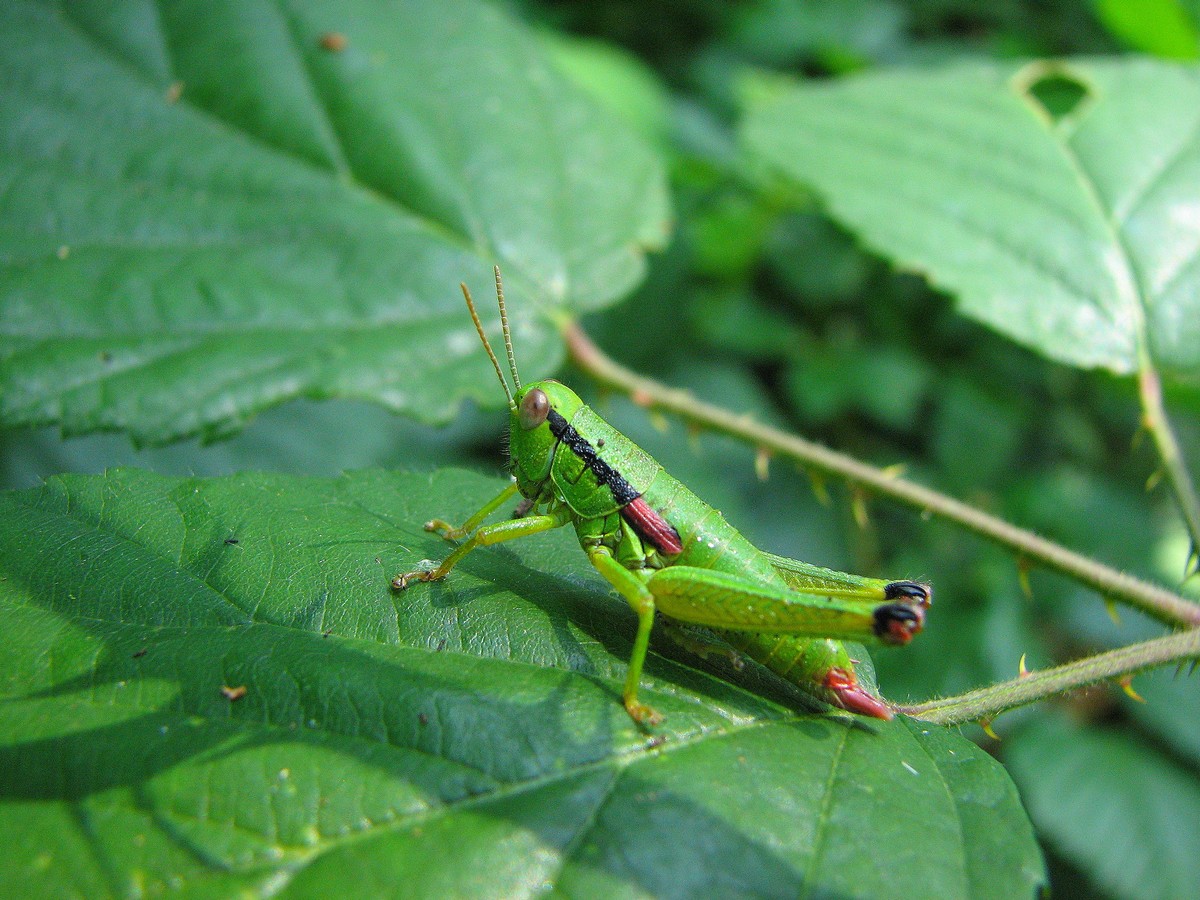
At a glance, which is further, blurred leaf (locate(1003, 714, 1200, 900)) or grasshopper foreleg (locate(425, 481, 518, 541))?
blurred leaf (locate(1003, 714, 1200, 900))

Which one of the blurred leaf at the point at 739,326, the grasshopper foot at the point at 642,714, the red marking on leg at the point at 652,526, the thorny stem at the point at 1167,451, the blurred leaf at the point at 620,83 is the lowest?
the blurred leaf at the point at 739,326

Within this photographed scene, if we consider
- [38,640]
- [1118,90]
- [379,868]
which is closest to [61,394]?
[38,640]

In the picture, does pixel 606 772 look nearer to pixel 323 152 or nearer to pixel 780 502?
pixel 323 152

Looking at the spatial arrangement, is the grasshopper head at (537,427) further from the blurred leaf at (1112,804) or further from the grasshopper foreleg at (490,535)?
the blurred leaf at (1112,804)

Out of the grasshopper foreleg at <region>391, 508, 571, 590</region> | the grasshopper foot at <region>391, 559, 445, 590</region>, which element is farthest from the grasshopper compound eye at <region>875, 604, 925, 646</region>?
the grasshopper foot at <region>391, 559, 445, 590</region>

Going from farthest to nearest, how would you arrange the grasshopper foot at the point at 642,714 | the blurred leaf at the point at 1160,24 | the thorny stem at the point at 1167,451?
the blurred leaf at the point at 1160,24 < the thorny stem at the point at 1167,451 < the grasshopper foot at the point at 642,714

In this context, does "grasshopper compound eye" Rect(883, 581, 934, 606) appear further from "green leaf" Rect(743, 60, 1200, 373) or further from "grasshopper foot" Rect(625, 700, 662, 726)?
"green leaf" Rect(743, 60, 1200, 373)

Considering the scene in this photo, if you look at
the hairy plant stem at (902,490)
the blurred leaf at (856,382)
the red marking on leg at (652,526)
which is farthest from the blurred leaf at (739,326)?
the red marking on leg at (652,526)
